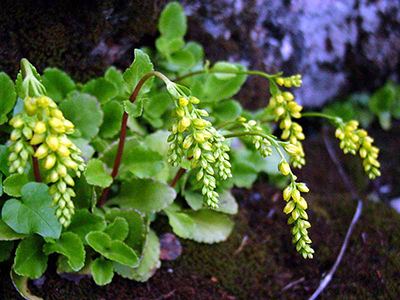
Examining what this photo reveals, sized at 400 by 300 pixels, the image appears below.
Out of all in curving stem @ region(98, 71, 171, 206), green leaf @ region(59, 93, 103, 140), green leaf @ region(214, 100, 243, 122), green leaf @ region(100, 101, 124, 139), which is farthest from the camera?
green leaf @ region(214, 100, 243, 122)

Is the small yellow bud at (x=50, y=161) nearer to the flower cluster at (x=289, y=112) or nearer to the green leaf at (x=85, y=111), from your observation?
the green leaf at (x=85, y=111)

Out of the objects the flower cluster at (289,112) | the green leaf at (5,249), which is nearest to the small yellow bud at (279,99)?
the flower cluster at (289,112)

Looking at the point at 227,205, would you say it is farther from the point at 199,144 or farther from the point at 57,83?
the point at 57,83

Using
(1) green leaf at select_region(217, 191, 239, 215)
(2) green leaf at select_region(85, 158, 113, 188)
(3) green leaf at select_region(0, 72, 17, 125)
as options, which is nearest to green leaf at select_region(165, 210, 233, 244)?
(1) green leaf at select_region(217, 191, 239, 215)

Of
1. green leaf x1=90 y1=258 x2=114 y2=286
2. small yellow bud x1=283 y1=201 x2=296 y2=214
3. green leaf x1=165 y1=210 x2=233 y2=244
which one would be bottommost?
green leaf x1=165 y1=210 x2=233 y2=244

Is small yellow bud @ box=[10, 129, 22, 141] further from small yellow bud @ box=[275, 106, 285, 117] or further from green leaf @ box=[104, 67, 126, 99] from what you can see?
small yellow bud @ box=[275, 106, 285, 117]

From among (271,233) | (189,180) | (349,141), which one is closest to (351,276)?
(271,233)
